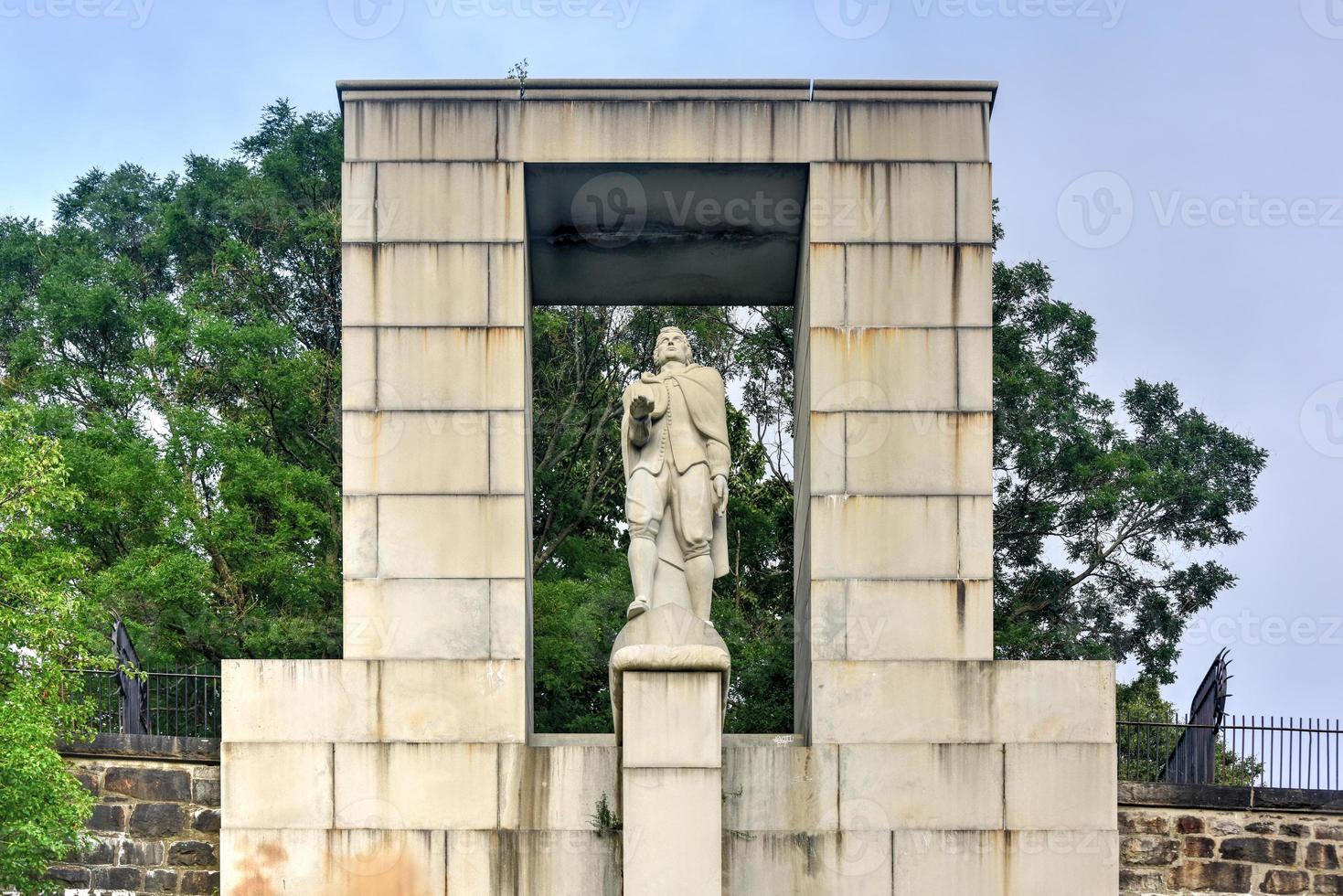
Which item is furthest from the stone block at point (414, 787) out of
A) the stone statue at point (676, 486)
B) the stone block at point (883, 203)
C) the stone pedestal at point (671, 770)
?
the stone block at point (883, 203)

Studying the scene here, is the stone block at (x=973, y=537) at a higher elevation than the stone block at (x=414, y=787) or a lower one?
higher

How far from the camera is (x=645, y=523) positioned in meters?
14.6

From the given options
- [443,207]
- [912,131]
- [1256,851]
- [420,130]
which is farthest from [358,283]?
[1256,851]

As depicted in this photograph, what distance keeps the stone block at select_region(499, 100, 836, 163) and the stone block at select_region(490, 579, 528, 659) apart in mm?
3207

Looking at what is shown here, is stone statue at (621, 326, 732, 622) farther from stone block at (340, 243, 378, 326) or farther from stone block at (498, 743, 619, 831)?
stone block at (340, 243, 378, 326)

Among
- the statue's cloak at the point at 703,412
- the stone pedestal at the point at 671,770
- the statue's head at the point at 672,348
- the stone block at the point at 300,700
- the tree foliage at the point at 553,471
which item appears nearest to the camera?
the stone pedestal at the point at 671,770

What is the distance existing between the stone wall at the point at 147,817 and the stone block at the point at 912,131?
23.1ft

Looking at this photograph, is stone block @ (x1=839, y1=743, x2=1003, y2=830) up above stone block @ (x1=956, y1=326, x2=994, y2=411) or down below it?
below

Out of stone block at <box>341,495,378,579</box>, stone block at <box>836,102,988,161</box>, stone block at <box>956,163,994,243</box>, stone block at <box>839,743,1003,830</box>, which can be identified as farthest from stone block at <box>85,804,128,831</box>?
stone block at <box>956,163,994,243</box>

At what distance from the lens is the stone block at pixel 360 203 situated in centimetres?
1500

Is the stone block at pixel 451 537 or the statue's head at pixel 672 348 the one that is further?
the statue's head at pixel 672 348

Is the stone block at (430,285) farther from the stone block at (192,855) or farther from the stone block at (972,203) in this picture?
the stone block at (192,855)

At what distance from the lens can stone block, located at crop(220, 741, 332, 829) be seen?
14.2 meters

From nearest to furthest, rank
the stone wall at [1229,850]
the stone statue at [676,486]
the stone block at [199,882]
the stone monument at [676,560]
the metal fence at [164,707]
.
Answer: the stone monument at [676,560], the stone statue at [676,486], the stone block at [199,882], the stone wall at [1229,850], the metal fence at [164,707]
